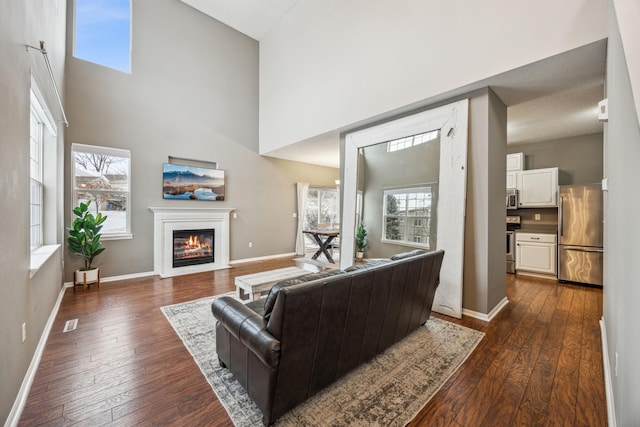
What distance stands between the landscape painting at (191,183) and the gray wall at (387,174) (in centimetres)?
334

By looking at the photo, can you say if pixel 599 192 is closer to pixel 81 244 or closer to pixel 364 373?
pixel 364 373

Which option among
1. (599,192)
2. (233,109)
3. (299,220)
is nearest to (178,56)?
(233,109)

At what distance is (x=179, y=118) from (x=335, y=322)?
536 centimetres

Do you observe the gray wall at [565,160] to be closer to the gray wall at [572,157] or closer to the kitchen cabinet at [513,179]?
the gray wall at [572,157]

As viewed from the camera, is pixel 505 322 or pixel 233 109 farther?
pixel 233 109

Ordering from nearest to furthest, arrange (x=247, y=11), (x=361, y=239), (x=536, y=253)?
1. (x=361, y=239)
2. (x=536, y=253)
3. (x=247, y=11)

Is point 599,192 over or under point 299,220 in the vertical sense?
over

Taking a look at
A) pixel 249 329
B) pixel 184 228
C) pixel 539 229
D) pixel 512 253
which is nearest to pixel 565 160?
pixel 539 229

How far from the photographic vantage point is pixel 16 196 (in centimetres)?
174

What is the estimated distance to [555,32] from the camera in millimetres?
2328

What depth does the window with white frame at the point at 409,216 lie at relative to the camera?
3.46 metres

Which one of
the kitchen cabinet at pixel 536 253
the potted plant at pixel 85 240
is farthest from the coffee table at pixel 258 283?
the kitchen cabinet at pixel 536 253

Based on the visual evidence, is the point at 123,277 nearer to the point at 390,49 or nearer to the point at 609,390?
the point at 390,49

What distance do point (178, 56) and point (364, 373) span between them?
6398 millimetres
